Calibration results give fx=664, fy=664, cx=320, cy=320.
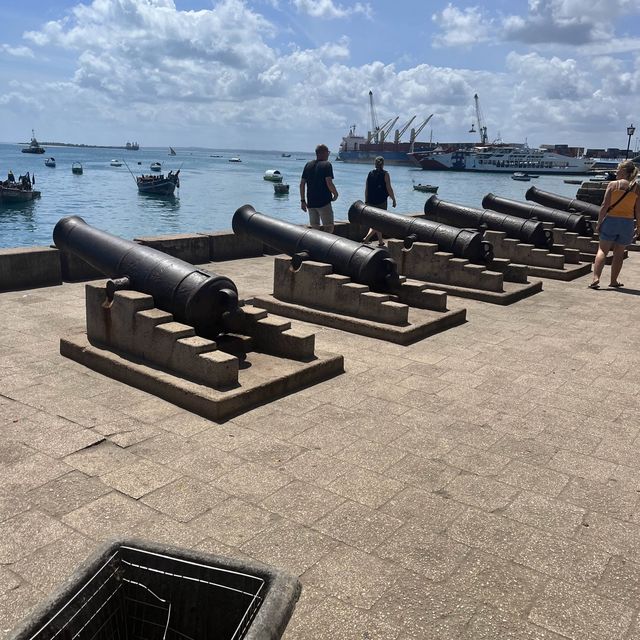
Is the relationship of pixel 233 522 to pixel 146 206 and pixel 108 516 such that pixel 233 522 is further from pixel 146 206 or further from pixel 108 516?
pixel 146 206

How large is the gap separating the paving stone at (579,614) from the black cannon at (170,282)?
317cm

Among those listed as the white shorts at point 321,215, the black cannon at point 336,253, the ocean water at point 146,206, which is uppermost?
the white shorts at point 321,215

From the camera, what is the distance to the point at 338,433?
4254 mm

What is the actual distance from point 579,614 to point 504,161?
12426cm

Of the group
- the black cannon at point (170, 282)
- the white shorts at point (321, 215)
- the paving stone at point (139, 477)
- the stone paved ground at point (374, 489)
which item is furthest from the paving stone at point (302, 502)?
the white shorts at point (321, 215)

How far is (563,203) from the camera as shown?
1427cm

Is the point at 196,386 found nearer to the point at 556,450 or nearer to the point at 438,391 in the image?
the point at 438,391

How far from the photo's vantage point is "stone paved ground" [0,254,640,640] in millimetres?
2689

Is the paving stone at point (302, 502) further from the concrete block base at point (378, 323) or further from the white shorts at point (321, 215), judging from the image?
the white shorts at point (321, 215)

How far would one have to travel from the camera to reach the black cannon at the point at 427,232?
358 inches

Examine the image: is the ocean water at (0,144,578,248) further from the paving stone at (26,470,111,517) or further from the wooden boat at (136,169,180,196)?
the paving stone at (26,470,111,517)

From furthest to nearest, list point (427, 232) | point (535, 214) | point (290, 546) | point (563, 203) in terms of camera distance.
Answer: point (563, 203)
point (535, 214)
point (427, 232)
point (290, 546)

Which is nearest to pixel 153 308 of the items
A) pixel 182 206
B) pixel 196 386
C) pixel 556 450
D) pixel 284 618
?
pixel 196 386

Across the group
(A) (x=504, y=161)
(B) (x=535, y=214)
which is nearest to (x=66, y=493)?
(B) (x=535, y=214)
